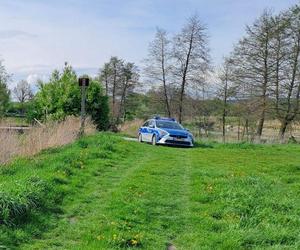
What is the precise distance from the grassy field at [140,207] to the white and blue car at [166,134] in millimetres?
9826

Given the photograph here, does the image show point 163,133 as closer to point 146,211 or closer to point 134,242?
point 146,211

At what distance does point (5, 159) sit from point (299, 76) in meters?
27.7

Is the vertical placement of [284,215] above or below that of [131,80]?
below

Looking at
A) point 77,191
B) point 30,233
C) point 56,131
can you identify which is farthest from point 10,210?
point 56,131

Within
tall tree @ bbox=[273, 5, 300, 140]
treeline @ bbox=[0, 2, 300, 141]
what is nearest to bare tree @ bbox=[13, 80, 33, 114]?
treeline @ bbox=[0, 2, 300, 141]

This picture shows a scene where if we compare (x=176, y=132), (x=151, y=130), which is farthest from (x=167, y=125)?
(x=176, y=132)

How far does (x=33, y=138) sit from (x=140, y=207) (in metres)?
7.69

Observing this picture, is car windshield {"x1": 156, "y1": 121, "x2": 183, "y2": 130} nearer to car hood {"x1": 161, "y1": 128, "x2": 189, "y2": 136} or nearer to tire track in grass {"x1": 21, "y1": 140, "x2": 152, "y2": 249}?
car hood {"x1": 161, "y1": 128, "x2": 189, "y2": 136}

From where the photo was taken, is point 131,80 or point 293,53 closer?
point 293,53

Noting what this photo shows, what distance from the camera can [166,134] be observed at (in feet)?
75.8

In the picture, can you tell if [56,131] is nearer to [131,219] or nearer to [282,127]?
[131,219]

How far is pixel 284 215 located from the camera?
7695 mm

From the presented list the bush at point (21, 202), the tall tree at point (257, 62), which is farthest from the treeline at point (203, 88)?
the bush at point (21, 202)

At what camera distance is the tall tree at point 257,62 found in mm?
35438
